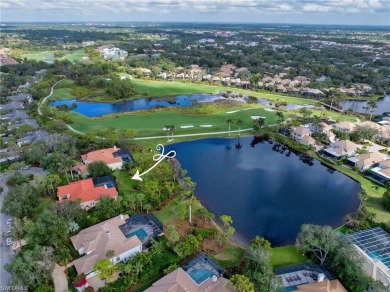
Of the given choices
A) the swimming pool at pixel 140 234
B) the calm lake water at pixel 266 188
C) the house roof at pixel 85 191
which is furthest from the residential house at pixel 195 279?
the house roof at pixel 85 191

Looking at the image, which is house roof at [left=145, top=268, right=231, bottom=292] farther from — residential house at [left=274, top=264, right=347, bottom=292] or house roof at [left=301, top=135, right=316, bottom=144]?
house roof at [left=301, top=135, right=316, bottom=144]

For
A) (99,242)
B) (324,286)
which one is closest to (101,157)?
(99,242)

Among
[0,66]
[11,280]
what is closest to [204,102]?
[11,280]

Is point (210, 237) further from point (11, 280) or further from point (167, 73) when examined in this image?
point (167, 73)

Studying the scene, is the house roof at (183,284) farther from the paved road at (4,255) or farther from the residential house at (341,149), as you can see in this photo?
the residential house at (341,149)

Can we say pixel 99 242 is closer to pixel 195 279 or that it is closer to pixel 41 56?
pixel 195 279

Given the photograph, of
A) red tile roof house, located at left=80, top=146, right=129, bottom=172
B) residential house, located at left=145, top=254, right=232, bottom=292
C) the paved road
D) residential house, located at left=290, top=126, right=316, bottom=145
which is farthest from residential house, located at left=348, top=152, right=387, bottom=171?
the paved road
